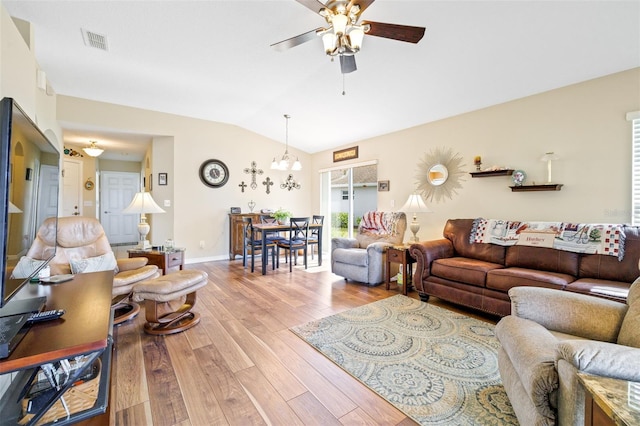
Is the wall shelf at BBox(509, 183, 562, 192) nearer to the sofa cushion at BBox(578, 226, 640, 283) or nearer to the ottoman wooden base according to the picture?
the sofa cushion at BBox(578, 226, 640, 283)

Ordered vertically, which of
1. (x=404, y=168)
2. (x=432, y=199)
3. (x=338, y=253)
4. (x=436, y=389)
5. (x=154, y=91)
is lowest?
(x=436, y=389)

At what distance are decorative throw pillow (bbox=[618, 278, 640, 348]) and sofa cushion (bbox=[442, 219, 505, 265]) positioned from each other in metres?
1.81

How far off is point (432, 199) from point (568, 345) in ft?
11.3

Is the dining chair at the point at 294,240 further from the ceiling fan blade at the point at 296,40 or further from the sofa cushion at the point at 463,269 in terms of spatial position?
the ceiling fan blade at the point at 296,40

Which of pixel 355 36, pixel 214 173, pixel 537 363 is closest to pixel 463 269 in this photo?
pixel 537 363

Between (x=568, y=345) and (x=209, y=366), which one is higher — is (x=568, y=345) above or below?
above

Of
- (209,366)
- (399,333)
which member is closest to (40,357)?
(209,366)

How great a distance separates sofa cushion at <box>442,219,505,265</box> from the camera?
315cm

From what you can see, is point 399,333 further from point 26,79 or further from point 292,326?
point 26,79

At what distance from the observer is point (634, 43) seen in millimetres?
2359

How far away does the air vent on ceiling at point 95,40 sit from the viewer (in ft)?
9.25

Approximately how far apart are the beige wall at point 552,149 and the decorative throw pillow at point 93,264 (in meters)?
4.19

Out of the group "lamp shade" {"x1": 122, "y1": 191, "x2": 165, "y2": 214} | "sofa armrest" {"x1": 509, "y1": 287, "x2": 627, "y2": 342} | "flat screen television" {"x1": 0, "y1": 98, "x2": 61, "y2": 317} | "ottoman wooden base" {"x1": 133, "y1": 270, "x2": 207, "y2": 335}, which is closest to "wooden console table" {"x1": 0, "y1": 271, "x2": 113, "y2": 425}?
"flat screen television" {"x1": 0, "y1": 98, "x2": 61, "y2": 317}

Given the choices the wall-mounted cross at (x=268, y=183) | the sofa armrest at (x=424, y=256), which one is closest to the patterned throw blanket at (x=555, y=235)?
the sofa armrest at (x=424, y=256)
